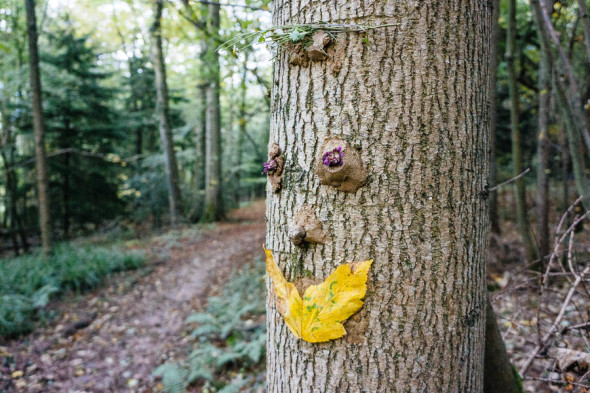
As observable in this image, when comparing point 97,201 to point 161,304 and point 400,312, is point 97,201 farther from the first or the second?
point 400,312

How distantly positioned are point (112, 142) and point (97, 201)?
2.56m

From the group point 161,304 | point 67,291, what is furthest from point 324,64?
point 67,291

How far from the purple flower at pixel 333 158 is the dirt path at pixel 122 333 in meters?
3.93

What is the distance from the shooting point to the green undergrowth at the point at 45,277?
16.7 ft

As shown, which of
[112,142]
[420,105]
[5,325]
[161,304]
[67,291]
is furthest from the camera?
[112,142]

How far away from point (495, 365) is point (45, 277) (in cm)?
769

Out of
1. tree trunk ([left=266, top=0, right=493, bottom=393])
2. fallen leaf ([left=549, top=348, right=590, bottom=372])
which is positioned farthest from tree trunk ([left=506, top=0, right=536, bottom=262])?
tree trunk ([left=266, top=0, right=493, bottom=393])

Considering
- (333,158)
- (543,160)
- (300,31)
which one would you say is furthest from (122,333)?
(543,160)

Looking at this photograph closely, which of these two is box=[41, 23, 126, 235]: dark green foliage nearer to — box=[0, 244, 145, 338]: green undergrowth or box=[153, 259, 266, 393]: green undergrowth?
box=[0, 244, 145, 338]: green undergrowth

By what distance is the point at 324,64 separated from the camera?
1.09 meters

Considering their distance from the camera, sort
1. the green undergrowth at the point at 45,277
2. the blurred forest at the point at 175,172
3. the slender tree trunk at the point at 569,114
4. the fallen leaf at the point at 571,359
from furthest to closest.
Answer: the green undergrowth at the point at 45,277
the blurred forest at the point at 175,172
the slender tree trunk at the point at 569,114
the fallen leaf at the point at 571,359

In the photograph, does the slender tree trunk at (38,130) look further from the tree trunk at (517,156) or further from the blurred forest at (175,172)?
the tree trunk at (517,156)

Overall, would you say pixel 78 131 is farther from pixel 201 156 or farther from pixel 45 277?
pixel 45 277

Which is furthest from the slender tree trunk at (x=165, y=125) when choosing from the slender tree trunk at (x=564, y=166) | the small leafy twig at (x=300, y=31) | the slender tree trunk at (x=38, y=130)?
the small leafy twig at (x=300, y=31)
